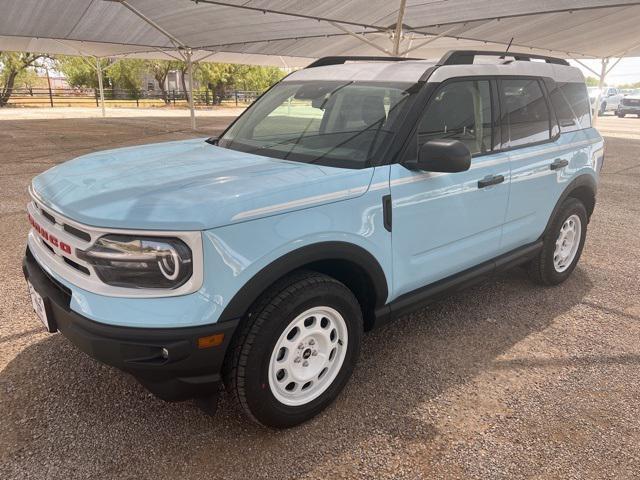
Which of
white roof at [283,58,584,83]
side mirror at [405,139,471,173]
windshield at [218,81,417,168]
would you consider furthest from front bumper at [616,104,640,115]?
side mirror at [405,139,471,173]

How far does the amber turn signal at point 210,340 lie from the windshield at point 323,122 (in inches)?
43.6

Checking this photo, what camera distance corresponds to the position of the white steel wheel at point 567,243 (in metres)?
4.25

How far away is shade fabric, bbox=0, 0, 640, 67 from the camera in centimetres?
1069

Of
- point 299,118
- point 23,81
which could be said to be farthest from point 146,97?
point 299,118

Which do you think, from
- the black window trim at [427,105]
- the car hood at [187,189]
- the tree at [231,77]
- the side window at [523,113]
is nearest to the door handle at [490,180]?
the black window trim at [427,105]

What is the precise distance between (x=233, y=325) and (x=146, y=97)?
49.5 meters

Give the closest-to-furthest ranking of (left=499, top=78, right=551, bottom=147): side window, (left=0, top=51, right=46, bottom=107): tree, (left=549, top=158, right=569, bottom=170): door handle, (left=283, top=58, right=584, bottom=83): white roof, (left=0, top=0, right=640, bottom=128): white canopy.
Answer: (left=283, top=58, right=584, bottom=83): white roof → (left=499, top=78, right=551, bottom=147): side window → (left=549, top=158, right=569, bottom=170): door handle → (left=0, top=0, right=640, bottom=128): white canopy → (left=0, top=51, right=46, bottom=107): tree

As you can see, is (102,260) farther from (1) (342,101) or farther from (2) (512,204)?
(2) (512,204)

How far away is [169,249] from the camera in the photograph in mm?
1980

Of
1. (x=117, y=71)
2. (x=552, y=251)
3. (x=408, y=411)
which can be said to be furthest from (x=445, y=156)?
(x=117, y=71)

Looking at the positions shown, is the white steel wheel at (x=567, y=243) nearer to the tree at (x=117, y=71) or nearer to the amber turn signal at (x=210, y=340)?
the amber turn signal at (x=210, y=340)

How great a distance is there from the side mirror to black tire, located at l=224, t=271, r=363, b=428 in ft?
2.61

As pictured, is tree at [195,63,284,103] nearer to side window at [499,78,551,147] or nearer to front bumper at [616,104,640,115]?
front bumper at [616,104,640,115]

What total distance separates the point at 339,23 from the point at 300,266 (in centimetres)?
1191
